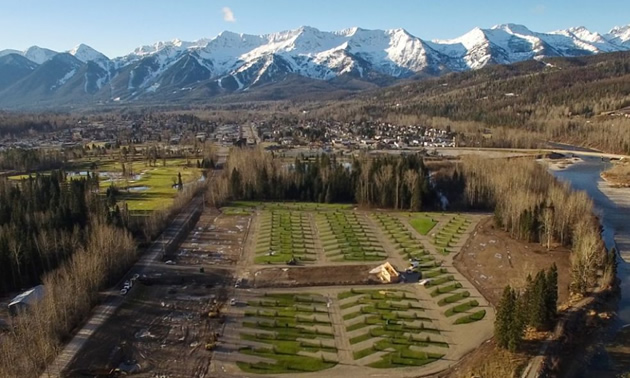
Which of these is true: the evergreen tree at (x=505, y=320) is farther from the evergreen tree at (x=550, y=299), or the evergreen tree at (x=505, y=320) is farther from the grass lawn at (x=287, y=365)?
the grass lawn at (x=287, y=365)

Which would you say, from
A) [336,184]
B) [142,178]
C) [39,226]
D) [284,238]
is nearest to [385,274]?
[284,238]

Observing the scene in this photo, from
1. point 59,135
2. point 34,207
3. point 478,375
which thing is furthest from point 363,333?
point 59,135

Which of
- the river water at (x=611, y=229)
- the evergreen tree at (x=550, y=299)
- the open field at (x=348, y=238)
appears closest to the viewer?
the river water at (x=611, y=229)

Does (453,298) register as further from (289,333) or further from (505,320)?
(289,333)

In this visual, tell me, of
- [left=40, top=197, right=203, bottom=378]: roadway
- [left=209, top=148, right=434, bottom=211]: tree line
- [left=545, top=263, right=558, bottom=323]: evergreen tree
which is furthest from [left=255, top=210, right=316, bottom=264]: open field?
[left=545, top=263, right=558, bottom=323]: evergreen tree

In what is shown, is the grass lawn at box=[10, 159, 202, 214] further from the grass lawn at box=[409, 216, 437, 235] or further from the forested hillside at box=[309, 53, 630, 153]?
the forested hillside at box=[309, 53, 630, 153]

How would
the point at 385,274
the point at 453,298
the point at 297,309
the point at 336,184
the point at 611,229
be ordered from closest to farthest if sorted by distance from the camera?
the point at 297,309 < the point at 453,298 < the point at 385,274 < the point at 611,229 < the point at 336,184

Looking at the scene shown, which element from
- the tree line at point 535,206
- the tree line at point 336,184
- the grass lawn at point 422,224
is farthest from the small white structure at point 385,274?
the tree line at point 336,184
